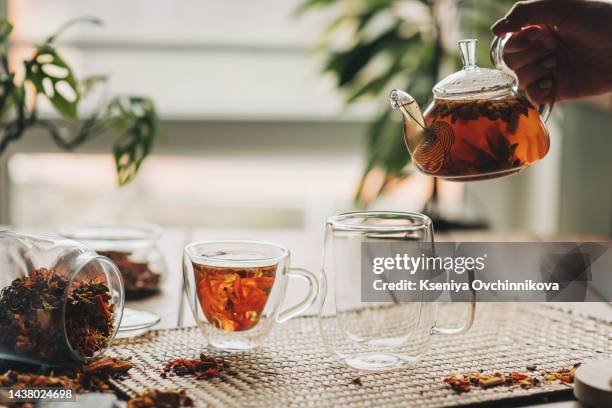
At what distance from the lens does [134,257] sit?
4.29ft

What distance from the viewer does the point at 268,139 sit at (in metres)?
2.94

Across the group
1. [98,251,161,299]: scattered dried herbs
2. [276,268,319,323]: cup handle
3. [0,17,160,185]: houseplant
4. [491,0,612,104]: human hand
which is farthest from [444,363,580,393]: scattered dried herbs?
[0,17,160,185]: houseplant

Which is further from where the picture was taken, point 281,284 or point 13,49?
point 13,49

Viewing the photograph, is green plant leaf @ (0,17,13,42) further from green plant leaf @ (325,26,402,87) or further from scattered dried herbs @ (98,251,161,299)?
green plant leaf @ (325,26,402,87)

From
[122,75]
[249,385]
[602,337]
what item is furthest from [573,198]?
[249,385]

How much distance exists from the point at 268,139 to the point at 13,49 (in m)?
0.92

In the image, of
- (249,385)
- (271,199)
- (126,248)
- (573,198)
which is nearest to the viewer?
(249,385)

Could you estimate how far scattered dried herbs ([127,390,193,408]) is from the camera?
790 millimetres

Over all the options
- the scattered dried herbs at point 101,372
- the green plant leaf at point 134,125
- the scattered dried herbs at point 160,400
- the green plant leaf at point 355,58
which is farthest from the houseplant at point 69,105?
the green plant leaf at point 355,58

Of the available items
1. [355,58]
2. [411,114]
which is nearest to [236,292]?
[411,114]

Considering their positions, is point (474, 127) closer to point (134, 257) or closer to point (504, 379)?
point (504, 379)

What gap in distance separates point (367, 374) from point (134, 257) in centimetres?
53

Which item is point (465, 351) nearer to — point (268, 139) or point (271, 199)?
point (268, 139)

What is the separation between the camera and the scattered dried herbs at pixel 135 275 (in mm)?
1284
